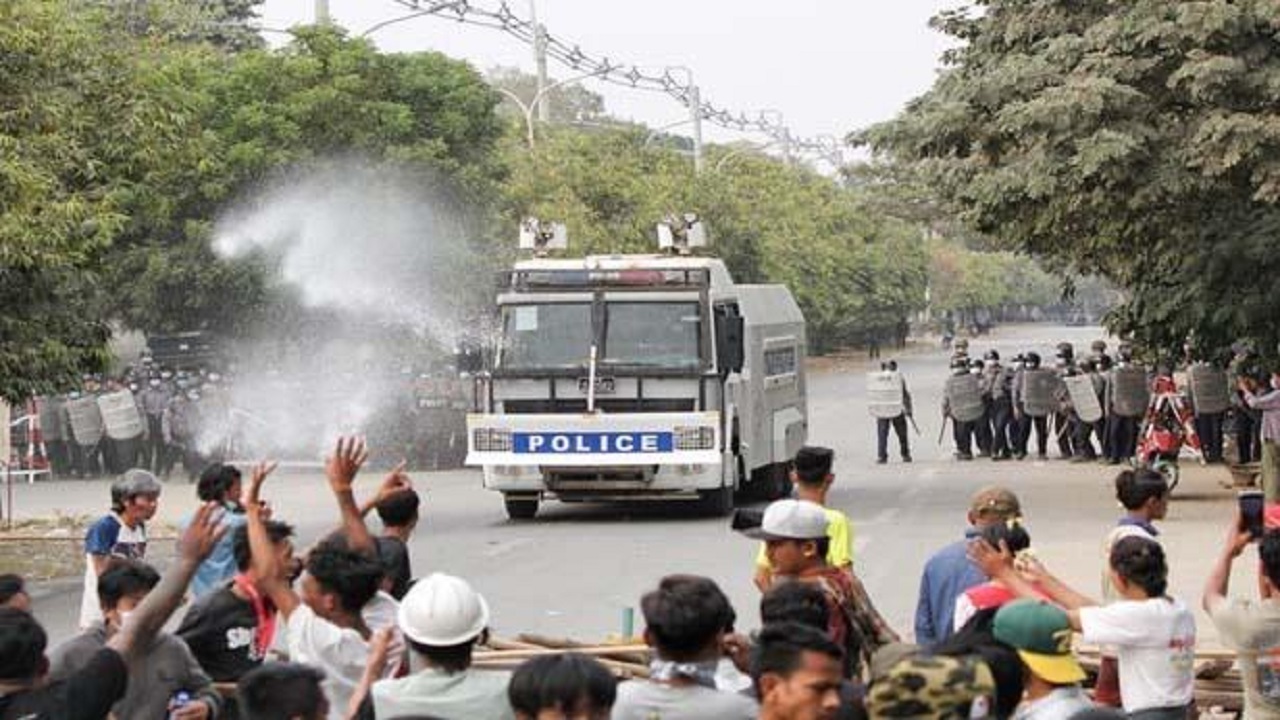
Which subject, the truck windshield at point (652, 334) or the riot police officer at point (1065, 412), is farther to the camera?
the riot police officer at point (1065, 412)

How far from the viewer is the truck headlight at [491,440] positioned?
981 inches

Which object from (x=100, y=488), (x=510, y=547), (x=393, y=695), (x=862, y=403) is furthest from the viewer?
(x=862, y=403)

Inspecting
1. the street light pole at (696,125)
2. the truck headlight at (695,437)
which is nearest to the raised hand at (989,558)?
the truck headlight at (695,437)

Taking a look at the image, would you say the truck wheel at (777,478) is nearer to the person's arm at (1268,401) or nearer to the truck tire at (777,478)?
the truck tire at (777,478)

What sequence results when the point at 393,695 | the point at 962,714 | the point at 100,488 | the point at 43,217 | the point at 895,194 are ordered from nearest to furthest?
the point at 962,714
the point at 393,695
the point at 43,217
the point at 100,488
the point at 895,194

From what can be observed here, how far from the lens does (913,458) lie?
37.6m

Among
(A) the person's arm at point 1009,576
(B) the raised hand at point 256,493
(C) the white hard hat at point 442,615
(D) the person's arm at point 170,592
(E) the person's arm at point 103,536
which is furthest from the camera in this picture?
(E) the person's arm at point 103,536

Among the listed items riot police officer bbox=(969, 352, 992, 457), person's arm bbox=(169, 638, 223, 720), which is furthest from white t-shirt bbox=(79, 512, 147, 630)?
riot police officer bbox=(969, 352, 992, 457)

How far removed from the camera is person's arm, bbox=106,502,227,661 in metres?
7.01

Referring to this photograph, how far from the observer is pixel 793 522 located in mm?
7926

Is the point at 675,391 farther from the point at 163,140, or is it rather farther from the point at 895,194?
the point at 895,194

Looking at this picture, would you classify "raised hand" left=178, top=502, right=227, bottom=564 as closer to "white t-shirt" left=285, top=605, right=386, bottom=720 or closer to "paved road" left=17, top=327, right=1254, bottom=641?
"white t-shirt" left=285, top=605, right=386, bottom=720

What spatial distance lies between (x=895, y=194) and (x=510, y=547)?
62501 mm

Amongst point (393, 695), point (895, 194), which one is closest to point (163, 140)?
point (393, 695)
